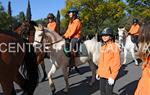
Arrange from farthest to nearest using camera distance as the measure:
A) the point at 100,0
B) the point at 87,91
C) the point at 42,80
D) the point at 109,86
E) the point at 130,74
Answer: the point at 100,0, the point at 130,74, the point at 42,80, the point at 87,91, the point at 109,86

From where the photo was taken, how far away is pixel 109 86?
605cm

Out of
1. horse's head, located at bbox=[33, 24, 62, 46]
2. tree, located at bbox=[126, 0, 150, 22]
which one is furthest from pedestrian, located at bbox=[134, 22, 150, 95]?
tree, located at bbox=[126, 0, 150, 22]

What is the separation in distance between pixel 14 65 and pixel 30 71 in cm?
74

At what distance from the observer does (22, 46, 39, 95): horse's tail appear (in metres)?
7.05

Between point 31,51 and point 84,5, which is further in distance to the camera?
point 84,5

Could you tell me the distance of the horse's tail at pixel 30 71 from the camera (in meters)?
7.05

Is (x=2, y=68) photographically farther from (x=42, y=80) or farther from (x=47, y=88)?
(x=42, y=80)

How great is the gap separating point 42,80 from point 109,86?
4916 mm

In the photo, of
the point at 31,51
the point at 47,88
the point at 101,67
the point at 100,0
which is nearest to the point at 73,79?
the point at 47,88

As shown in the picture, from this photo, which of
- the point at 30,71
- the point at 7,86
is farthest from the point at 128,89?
the point at 7,86

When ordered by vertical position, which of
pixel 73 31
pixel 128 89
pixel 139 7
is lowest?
pixel 128 89

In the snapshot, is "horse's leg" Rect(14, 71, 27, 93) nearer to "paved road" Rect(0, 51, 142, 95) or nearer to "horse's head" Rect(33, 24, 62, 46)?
"paved road" Rect(0, 51, 142, 95)

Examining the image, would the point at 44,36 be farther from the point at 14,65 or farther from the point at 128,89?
the point at 128,89

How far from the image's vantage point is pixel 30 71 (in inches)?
283
